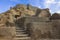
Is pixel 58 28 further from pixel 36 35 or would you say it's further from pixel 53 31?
pixel 36 35

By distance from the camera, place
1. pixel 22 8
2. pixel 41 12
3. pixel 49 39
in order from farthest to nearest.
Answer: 1. pixel 22 8
2. pixel 41 12
3. pixel 49 39

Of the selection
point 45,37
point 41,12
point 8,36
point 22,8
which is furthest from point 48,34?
point 22,8

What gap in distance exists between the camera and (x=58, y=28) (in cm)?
605

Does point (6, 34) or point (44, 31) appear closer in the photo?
point (6, 34)

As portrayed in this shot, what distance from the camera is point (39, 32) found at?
5.95m

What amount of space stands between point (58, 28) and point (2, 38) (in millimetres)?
1665

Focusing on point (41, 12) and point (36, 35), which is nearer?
point (36, 35)

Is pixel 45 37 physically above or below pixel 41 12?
below

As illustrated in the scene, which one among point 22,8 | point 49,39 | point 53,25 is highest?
point 22,8

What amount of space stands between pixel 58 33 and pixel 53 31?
0.51 feet

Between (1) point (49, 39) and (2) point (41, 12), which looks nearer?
(1) point (49, 39)

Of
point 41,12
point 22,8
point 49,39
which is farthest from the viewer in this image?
point 22,8

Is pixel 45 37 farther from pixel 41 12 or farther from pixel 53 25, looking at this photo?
pixel 41 12

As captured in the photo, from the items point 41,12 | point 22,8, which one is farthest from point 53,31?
point 22,8
